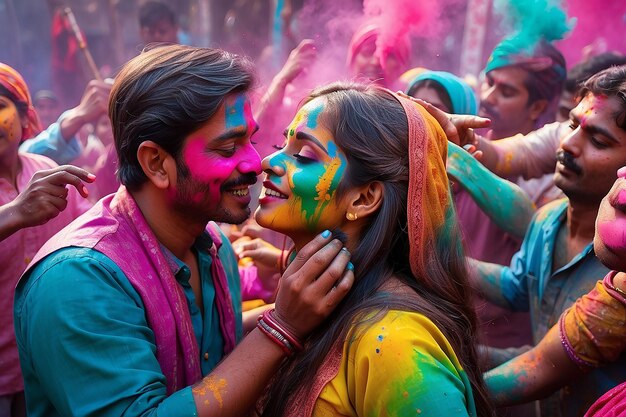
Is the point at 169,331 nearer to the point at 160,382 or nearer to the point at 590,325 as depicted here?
the point at 160,382

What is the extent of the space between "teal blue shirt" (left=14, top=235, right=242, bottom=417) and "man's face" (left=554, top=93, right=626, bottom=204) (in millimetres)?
2073

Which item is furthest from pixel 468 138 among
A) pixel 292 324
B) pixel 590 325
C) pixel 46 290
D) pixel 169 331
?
pixel 46 290

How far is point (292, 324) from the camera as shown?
83.7 inches

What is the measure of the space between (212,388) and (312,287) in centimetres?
44

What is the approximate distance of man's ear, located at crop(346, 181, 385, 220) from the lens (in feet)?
7.39

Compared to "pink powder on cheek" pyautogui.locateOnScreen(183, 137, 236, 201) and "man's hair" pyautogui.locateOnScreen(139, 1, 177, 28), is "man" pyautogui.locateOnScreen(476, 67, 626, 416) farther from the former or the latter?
"man's hair" pyautogui.locateOnScreen(139, 1, 177, 28)

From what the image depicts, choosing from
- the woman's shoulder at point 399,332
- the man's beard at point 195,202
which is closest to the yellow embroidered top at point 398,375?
the woman's shoulder at point 399,332

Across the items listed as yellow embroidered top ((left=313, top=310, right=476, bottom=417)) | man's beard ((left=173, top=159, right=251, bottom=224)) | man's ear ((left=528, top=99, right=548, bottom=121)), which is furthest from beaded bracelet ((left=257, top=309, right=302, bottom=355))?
man's ear ((left=528, top=99, right=548, bottom=121))

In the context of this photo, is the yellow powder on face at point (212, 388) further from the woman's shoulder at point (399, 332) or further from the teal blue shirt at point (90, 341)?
the woman's shoulder at point (399, 332)

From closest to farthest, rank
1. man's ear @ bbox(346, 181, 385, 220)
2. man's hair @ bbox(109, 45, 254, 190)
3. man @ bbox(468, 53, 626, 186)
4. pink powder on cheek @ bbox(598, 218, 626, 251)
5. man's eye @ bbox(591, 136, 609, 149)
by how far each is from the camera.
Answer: pink powder on cheek @ bbox(598, 218, 626, 251)
man's ear @ bbox(346, 181, 385, 220)
man's hair @ bbox(109, 45, 254, 190)
man's eye @ bbox(591, 136, 609, 149)
man @ bbox(468, 53, 626, 186)

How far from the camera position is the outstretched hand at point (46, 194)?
2.55 metres

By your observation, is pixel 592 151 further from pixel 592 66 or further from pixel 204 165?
pixel 592 66

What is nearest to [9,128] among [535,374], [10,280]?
[10,280]

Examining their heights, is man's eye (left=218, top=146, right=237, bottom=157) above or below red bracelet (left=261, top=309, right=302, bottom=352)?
above
